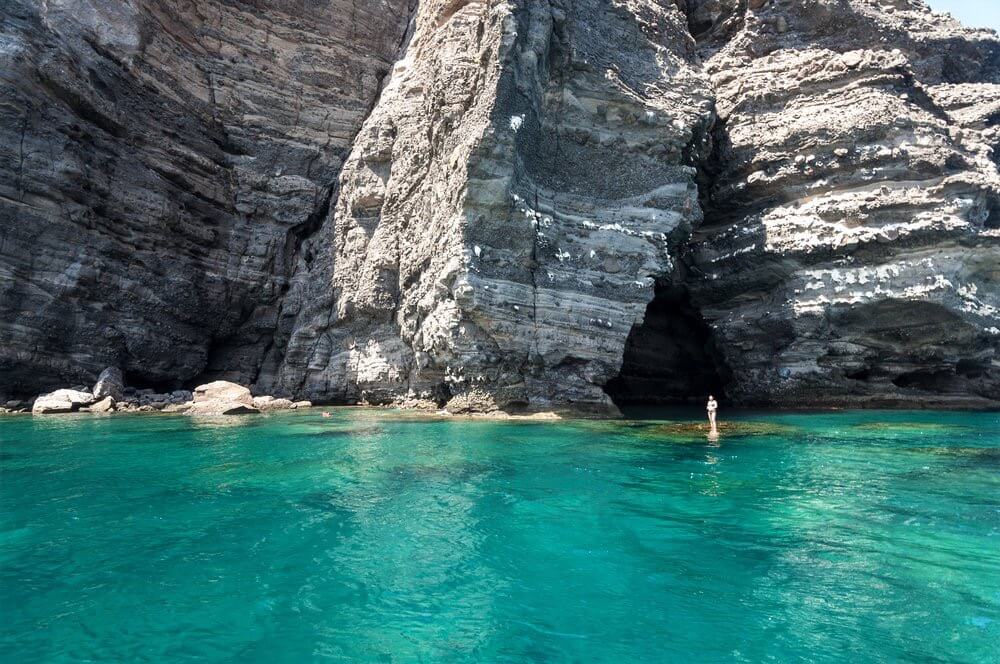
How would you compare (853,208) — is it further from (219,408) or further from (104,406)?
(104,406)

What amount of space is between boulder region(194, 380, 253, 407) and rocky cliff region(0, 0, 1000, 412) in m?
4.30

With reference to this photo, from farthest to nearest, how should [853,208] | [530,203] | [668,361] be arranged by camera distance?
[668,361] → [853,208] → [530,203]

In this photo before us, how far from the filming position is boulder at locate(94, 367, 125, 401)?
22188 mm

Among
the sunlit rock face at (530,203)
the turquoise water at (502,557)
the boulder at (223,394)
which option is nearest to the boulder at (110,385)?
the boulder at (223,394)

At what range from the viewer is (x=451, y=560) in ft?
18.1

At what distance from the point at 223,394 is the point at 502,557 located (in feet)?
66.6

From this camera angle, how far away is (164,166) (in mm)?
27125

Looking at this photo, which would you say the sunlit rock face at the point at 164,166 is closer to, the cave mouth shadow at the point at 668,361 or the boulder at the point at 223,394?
the boulder at the point at 223,394

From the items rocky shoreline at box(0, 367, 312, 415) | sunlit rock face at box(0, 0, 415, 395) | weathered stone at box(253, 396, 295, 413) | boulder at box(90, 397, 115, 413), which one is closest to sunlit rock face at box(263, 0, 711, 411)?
weathered stone at box(253, 396, 295, 413)

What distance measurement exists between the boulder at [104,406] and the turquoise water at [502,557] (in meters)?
10.7

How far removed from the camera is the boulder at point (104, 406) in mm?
20828

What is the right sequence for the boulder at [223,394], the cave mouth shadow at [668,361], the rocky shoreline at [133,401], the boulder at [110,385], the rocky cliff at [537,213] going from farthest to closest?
the cave mouth shadow at [668,361]
the boulder at [110,385]
the boulder at [223,394]
the rocky shoreline at [133,401]
the rocky cliff at [537,213]

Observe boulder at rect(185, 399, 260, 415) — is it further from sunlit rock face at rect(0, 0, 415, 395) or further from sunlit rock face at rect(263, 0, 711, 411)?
sunlit rock face at rect(0, 0, 415, 395)

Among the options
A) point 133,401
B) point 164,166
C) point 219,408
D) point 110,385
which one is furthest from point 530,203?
point 164,166
